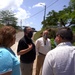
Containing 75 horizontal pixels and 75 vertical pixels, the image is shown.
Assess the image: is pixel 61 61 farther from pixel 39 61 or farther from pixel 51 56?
pixel 39 61

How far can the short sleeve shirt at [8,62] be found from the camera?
3199 millimetres

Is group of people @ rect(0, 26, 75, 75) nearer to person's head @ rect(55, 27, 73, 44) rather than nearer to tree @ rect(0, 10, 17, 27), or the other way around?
person's head @ rect(55, 27, 73, 44)

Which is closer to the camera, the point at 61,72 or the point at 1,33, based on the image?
the point at 1,33

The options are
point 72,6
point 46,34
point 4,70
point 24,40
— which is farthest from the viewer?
point 72,6

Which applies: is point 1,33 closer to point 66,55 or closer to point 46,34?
point 66,55

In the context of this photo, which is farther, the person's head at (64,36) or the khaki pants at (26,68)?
the khaki pants at (26,68)

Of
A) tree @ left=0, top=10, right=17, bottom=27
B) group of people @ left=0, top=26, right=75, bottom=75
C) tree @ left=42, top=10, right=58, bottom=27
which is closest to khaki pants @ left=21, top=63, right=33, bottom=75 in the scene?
group of people @ left=0, top=26, right=75, bottom=75

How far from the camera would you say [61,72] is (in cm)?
384

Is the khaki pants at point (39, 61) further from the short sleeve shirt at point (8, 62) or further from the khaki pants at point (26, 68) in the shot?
the short sleeve shirt at point (8, 62)

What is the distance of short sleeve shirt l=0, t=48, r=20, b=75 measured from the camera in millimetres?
3199

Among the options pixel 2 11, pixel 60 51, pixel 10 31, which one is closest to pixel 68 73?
pixel 60 51

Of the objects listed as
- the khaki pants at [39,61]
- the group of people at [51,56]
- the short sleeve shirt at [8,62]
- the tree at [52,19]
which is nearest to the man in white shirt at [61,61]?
the group of people at [51,56]

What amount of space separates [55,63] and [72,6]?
139 ft

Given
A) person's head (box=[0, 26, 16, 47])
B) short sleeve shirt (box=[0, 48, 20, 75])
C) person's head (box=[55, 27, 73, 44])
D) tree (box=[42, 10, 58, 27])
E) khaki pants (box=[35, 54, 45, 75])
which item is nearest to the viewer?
short sleeve shirt (box=[0, 48, 20, 75])
